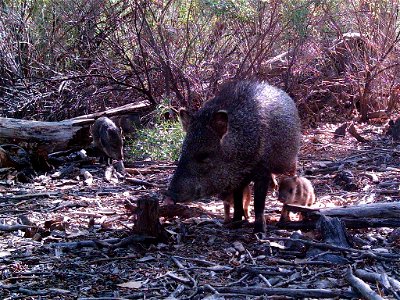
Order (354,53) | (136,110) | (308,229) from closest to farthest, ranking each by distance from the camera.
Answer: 1. (308,229)
2. (136,110)
3. (354,53)

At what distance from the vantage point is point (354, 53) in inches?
403

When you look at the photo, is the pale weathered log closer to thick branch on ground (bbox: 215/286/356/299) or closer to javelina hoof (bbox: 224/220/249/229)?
javelina hoof (bbox: 224/220/249/229)

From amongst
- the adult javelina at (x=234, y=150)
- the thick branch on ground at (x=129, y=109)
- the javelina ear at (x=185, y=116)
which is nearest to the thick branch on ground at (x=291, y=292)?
the adult javelina at (x=234, y=150)

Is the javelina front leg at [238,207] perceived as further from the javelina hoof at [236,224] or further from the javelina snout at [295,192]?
the javelina snout at [295,192]

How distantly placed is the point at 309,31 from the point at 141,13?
244cm

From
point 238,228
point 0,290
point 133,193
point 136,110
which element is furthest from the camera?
point 136,110

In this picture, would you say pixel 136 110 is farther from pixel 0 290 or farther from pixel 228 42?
pixel 0 290

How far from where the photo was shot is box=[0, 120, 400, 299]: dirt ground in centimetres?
361

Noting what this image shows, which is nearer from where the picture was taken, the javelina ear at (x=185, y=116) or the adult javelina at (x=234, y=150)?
the adult javelina at (x=234, y=150)

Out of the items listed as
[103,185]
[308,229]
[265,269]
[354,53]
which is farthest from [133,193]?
[354,53]

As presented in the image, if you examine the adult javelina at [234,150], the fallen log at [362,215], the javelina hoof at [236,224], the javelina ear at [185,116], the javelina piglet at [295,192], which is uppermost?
the javelina ear at [185,116]

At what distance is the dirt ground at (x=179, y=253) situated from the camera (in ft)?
11.8

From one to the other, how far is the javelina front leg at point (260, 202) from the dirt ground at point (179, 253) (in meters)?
0.09

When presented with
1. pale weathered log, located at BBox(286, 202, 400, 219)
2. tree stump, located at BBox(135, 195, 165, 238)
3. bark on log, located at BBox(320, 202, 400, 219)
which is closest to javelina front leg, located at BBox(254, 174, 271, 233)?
pale weathered log, located at BBox(286, 202, 400, 219)
